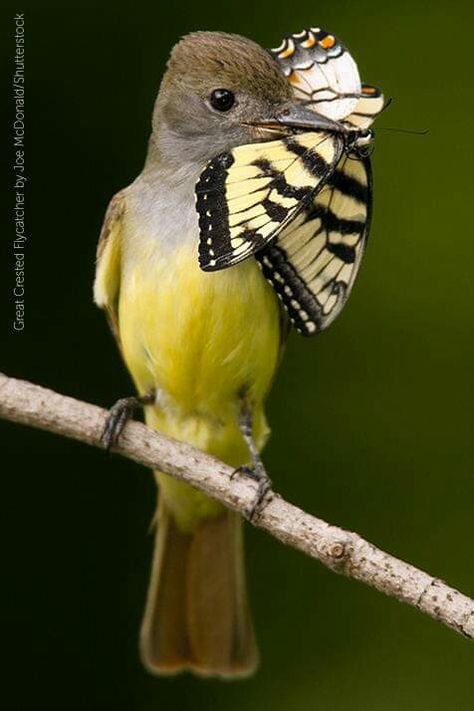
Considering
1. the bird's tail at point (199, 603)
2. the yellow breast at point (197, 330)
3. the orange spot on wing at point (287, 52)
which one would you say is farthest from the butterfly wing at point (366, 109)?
the bird's tail at point (199, 603)

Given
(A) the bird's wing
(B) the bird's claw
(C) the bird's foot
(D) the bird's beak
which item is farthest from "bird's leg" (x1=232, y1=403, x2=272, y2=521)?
(D) the bird's beak

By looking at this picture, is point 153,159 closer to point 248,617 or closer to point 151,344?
point 151,344

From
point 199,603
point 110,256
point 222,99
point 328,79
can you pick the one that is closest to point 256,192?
point 328,79

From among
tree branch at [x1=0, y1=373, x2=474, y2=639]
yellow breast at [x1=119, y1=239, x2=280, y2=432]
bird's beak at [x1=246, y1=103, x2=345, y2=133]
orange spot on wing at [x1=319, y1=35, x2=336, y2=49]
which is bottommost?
tree branch at [x1=0, y1=373, x2=474, y2=639]

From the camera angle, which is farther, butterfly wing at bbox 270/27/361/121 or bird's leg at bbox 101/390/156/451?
bird's leg at bbox 101/390/156/451

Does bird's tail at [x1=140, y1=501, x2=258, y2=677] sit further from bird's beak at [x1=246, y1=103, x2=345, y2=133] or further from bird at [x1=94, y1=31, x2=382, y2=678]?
bird's beak at [x1=246, y1=103, x2=345, y2=133]

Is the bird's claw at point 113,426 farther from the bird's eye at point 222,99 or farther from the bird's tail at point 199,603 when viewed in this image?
the bird's tail at point 199,603

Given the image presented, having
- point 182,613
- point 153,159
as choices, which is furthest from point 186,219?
point 182,613

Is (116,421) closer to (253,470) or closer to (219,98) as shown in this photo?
(253,470)
